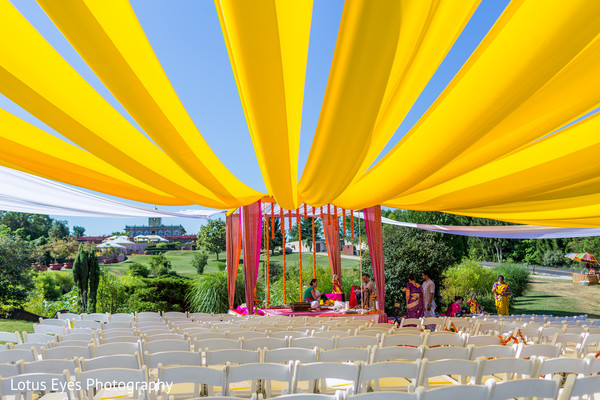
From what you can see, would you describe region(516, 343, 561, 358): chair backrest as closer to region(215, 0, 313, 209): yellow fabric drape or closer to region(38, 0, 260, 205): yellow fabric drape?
region(215, 0, 313, 209): yellow fabric drape

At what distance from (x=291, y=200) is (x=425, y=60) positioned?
12.9 feet

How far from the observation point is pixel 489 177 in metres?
5.50

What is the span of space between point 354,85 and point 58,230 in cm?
3357

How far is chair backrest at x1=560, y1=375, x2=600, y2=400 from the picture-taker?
2.46 meters

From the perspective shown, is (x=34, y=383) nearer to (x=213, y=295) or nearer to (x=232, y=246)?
(x=232, y=246)

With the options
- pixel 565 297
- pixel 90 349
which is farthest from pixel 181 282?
pixel 565 297

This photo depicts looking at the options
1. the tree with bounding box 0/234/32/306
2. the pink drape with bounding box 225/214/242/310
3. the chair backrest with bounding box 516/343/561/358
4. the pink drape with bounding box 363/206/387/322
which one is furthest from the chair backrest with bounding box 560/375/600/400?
the tree with bounding box 0/234/32/306

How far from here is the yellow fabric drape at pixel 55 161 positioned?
430 cm

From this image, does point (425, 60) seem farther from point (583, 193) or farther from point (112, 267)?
point (112, 267)

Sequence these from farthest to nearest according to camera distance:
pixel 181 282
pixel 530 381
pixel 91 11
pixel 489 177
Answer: pixel 181 282
pixel 489 177
pixel 530 381
pixel 91 11

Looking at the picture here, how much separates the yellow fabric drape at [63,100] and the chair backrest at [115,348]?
73.6 inches

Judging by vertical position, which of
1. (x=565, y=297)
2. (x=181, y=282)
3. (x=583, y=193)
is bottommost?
(x=565, y=297)

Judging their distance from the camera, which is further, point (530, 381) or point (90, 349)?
point (90, 349)

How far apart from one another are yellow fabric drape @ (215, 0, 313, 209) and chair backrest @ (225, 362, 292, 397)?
5.86 feet
